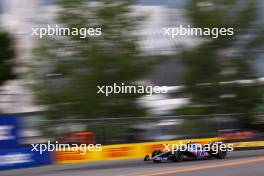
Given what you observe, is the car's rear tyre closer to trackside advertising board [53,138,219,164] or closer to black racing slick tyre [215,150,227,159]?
black racing slick tyre [215,150,227,159]

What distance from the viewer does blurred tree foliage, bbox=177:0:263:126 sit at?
A: 107ft

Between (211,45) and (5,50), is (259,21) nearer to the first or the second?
(211,45)

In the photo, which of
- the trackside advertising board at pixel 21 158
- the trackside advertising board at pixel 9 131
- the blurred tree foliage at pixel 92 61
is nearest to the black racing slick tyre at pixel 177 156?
the trackside advertising board at pixel 21 158

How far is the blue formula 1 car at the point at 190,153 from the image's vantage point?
45.3ft

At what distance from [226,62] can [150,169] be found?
21.5m

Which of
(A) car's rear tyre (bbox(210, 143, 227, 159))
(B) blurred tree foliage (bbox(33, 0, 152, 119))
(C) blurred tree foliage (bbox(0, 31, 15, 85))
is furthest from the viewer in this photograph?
(B) blurred tree foliage (bbox(33, 0, 152, 119))

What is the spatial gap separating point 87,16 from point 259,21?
9.11 meters

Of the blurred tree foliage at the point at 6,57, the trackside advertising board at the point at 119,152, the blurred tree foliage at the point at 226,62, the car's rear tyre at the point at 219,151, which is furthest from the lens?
the blurred tree foliage at the point at 226,62

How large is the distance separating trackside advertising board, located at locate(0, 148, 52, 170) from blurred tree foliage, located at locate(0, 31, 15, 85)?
17706 millimetres

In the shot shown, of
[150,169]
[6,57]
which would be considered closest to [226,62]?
[6,57]

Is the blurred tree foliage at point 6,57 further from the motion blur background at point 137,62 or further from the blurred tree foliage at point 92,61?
the blurred tree foliage at point 92,61

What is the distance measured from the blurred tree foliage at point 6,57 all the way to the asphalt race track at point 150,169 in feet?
56.6

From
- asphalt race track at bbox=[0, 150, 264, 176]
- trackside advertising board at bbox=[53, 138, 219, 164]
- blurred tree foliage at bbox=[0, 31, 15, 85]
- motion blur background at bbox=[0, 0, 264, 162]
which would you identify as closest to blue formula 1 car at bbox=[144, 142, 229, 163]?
asphalt race track at bbox=[0, 150, 264, 176]

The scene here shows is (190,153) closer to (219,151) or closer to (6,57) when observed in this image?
(219,151)
